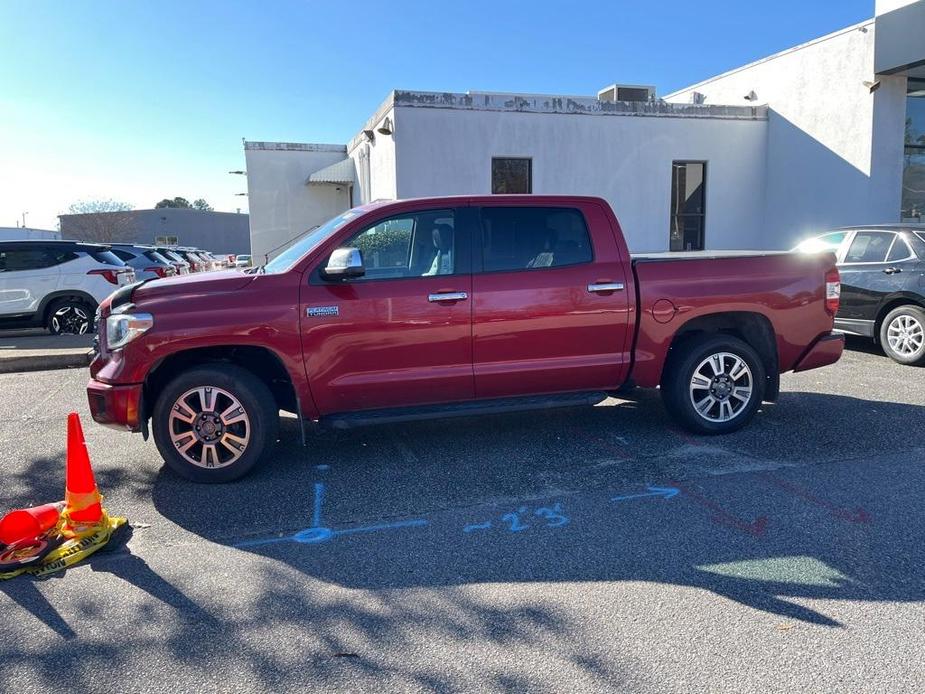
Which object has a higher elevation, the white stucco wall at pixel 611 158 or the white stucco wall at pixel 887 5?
the white stucco wall at pixel 887 5

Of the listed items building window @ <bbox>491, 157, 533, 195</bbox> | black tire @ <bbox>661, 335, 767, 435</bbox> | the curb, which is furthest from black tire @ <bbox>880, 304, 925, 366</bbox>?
the curb

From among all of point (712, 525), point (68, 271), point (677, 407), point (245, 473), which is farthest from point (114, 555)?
point (68, 271)

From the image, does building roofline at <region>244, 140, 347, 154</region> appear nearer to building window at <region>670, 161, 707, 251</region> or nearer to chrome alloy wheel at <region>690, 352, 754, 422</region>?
building window at <region>670, 161, 707, 251</region>

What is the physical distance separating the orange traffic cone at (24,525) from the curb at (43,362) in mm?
5962

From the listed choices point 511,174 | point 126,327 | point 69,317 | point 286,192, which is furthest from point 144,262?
point 126,327

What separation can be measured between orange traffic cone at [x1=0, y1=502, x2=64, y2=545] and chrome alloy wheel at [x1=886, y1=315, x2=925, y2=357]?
29.0ft

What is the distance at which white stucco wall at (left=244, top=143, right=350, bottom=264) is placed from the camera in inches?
886

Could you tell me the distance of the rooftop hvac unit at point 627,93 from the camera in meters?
17.5

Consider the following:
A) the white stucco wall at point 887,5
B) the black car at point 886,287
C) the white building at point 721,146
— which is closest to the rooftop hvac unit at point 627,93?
the white building at point 721,146

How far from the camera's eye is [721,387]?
217 inches

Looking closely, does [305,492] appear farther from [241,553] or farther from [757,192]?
[757,192]

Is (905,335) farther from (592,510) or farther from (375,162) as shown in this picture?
(375,162)

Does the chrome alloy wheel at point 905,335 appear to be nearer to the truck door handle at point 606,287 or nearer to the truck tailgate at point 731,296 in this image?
the truck tailgate at point 731,296

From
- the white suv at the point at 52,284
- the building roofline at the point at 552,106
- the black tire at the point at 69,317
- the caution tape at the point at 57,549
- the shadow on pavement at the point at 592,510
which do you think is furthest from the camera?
the building roofline at the point at 552,106
